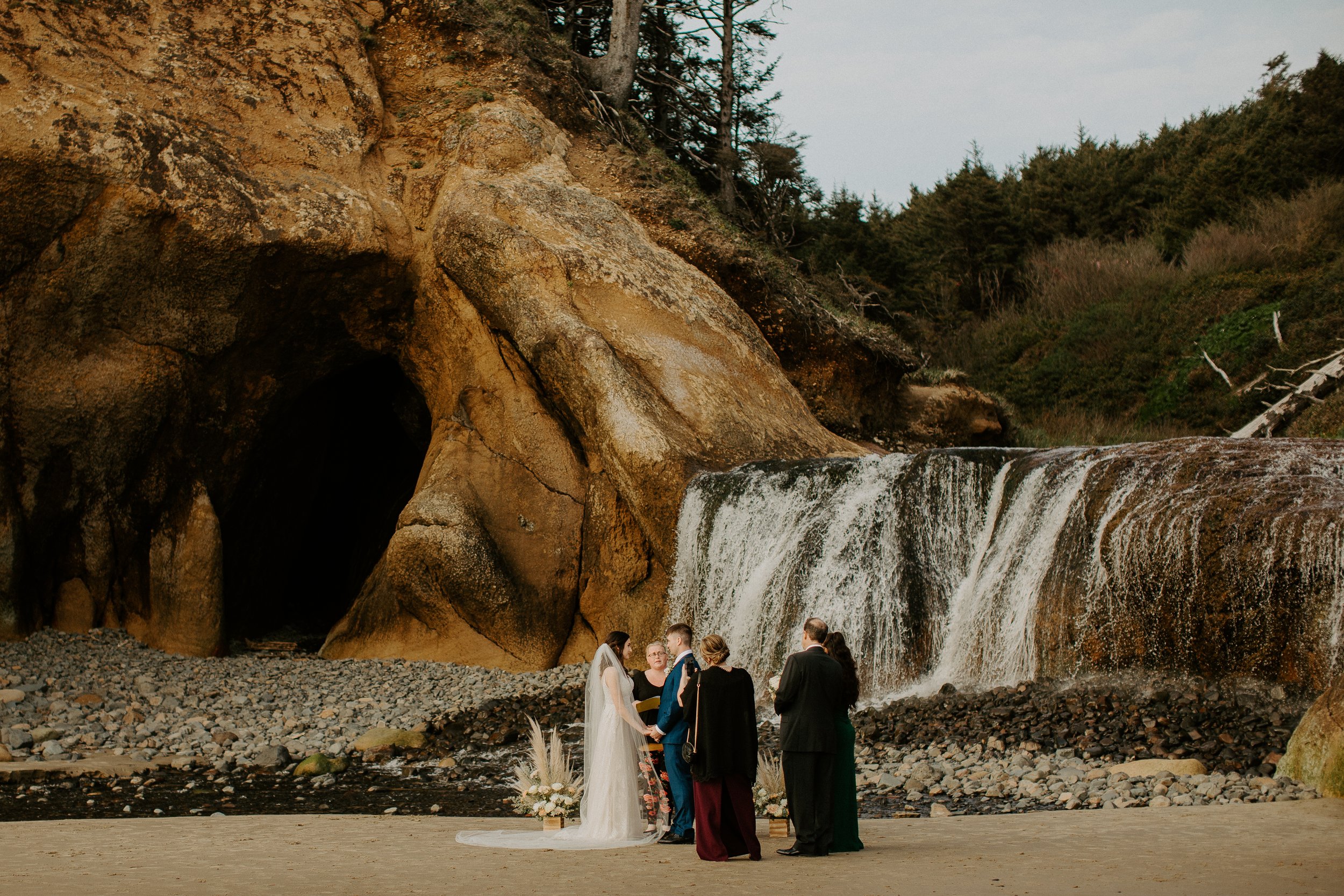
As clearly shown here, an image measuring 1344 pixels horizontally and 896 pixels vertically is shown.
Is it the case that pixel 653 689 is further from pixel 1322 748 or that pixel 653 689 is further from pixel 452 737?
pixel 452 737

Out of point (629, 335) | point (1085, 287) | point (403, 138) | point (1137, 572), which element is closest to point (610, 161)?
point (403, 138)

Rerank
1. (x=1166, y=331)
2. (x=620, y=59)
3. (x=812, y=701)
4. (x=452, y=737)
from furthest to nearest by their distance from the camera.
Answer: (x=1166, y=331)
(x=620, y=59)
(x=452, y=737)
(x=812, y=701)

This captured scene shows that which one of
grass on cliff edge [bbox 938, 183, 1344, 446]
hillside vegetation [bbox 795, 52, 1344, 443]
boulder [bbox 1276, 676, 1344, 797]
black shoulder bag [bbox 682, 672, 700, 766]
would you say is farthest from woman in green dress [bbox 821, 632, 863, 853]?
grass on cliff edge [bbox 938, 183, 1344, 446]

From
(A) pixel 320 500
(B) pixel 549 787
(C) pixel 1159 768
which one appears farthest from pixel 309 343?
(C) pixel 1159 768

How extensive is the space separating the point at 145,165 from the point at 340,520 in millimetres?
9231

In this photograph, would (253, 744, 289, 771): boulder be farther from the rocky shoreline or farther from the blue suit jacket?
the blue suit jacket

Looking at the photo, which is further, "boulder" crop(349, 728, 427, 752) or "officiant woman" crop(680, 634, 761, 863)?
"boulder" crop(349, 728, 427, 752)

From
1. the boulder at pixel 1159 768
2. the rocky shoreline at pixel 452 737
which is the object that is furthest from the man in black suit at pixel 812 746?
the boulder at pixel 1159 768

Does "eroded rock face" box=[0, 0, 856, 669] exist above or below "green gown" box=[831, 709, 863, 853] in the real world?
above

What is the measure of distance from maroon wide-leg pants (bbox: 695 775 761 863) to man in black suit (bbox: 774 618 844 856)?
274 millimetres

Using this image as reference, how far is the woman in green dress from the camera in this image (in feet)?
21.5

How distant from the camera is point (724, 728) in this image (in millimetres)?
6445

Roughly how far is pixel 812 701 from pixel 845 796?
0.61 meters

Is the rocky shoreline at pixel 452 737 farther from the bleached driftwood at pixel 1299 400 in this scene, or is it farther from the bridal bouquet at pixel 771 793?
the bleached driftwood at pixel 1299 400
